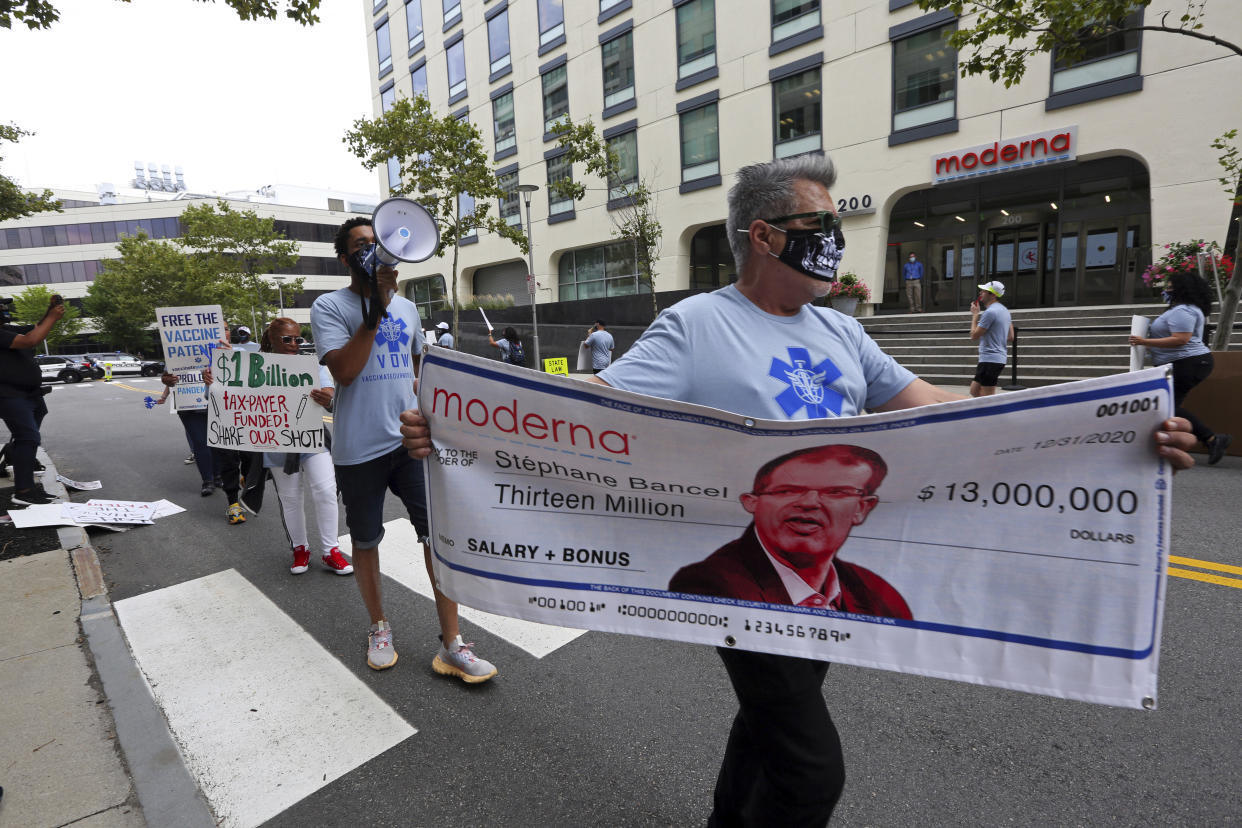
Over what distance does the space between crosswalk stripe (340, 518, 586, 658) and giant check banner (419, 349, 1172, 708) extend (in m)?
0.63

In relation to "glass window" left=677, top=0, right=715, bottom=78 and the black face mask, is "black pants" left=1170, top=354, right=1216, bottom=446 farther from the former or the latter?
"glass window" left=677, top=0, right=715, bottom=78

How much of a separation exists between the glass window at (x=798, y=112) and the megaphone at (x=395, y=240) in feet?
62.3

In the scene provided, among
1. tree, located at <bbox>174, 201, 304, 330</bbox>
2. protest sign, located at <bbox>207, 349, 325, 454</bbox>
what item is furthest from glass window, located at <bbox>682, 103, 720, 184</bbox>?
tree, located at <bbox>174, 201, 304, 330</bbox>

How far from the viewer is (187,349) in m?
7.39

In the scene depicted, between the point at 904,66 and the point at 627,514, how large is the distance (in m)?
20.3

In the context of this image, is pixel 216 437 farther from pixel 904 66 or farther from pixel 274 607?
pixel 904 66

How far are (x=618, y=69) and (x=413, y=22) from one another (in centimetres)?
1720

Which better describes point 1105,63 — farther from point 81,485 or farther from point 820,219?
point 81,485

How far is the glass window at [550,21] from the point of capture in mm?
27344

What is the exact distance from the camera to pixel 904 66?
1794 centimetres

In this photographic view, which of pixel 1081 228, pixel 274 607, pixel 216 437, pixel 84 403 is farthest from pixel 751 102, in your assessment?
pixel 84 403

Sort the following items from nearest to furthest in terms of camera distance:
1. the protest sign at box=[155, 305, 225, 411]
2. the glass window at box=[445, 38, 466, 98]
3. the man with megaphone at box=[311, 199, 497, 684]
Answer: the man with megaphone at box=[311, 199, 497, 684] → the protest sign at box=[155, 305, 225, 411] → the glass window at box=[445, 38, 466, 98]

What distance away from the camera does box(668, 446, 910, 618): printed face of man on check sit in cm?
174

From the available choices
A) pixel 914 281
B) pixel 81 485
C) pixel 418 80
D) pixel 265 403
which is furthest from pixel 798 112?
pixel 418 80
